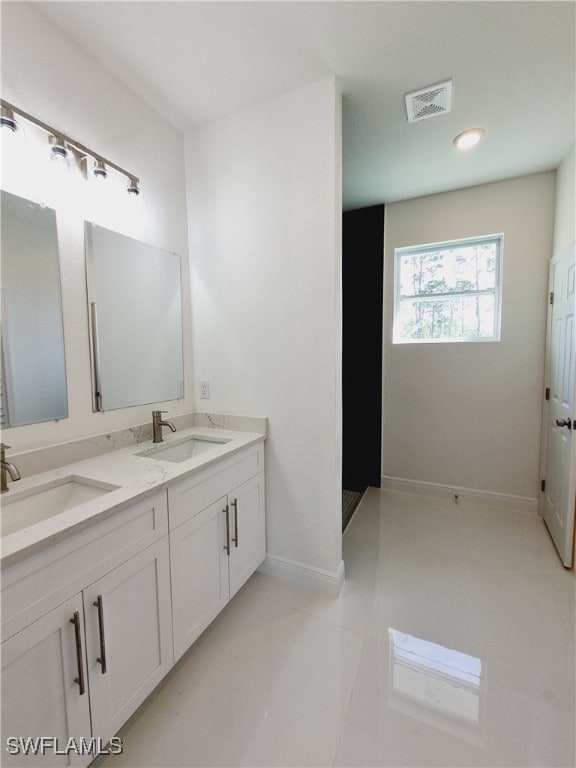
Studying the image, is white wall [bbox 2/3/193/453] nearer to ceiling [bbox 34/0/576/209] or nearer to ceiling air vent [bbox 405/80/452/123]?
ceiling [bbox 34/0/576/209]

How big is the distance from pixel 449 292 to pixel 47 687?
333 cm

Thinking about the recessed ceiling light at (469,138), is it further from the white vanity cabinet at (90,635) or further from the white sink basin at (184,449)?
the white vanity cabinet at (90,635)

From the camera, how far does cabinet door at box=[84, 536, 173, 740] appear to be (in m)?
0.96

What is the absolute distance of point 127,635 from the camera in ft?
3.47

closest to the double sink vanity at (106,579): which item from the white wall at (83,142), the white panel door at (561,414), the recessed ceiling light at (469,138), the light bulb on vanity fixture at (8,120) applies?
the white wall at (83,142)

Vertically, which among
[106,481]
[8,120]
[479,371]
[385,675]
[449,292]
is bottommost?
[385,675]

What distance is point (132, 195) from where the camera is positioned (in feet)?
5.30

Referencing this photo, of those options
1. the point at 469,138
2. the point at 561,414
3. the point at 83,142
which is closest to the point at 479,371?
the point at 561,414

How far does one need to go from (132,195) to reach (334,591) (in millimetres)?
2416

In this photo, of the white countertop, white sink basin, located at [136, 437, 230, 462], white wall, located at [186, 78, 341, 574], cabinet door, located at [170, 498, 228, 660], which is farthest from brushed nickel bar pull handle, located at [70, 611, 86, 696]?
white wall, located at [186, 78, 341, 574]

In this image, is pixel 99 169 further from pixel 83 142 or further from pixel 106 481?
pixel 106 481

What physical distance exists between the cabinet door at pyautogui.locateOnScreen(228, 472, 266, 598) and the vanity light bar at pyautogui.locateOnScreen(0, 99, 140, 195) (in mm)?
1665

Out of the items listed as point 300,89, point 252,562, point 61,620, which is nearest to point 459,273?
point 300,89

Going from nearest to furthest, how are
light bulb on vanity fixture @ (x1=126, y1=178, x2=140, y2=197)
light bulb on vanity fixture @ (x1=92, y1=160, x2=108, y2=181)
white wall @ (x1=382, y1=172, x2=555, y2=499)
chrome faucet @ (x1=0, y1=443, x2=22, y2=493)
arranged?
chrome faucet @ (x1=0, y1=443, x2=22, y2=493) → light bulb on vanity fixture @ (x1=92, y1=160, x2=108, y2=181) → light bulb on vanity fixture @ (x1=126, y1=178, x2=140, y2=197) → white wall @ (x1=382, y1=172, x2=555, y2=499)
